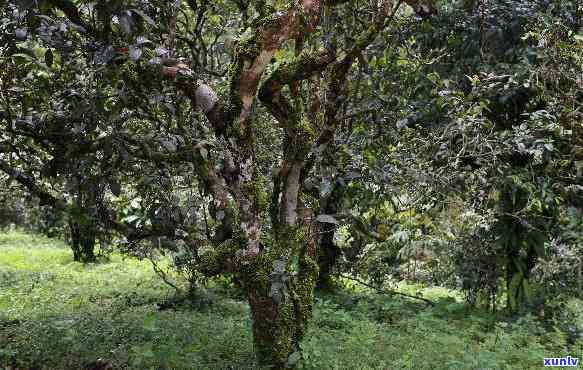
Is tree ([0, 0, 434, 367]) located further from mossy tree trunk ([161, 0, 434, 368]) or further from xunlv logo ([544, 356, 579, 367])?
xunlv logo ([544, 356, 579, 367])

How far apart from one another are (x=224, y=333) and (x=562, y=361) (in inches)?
115

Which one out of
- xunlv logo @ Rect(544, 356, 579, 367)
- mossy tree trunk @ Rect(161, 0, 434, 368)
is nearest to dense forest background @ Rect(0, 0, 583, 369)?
mossy tree trunk @ Rect(161, 0, 434, 368)

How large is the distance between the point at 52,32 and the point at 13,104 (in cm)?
151

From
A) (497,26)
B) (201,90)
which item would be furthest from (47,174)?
(497,26)

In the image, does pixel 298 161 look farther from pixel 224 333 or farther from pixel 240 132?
pixel 224 333

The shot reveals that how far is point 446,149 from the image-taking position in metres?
4.91

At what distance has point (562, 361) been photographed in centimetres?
461

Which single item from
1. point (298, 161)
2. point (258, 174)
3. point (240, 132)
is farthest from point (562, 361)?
point (240, 132)

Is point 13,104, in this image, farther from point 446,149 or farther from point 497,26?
point 497,26

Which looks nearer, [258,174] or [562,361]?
[258,174]

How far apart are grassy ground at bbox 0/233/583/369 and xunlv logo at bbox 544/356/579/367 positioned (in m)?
0.07

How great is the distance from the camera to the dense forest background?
11.5ft

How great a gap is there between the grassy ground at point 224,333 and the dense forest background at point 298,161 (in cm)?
4

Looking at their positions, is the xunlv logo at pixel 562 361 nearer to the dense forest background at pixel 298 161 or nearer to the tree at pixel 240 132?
the dense forest background at pixel 298 161
